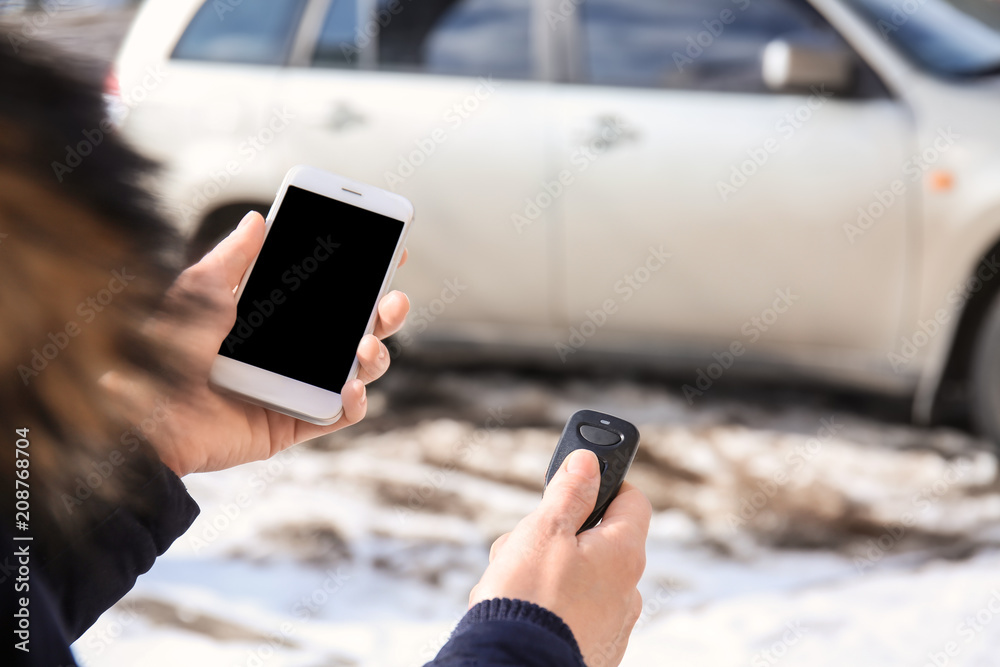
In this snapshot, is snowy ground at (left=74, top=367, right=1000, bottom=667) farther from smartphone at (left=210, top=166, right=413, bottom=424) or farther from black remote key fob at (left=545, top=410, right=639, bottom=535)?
black remote key fob at (left=545, top=410, right=639, bottom=535)

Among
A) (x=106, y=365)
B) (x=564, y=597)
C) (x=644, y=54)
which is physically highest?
(x=106, y=365)

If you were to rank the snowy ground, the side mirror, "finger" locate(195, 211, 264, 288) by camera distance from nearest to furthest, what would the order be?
1. "finger" locate(195, 211, 264, 288)
2. the snowy ground
3. the side mirror

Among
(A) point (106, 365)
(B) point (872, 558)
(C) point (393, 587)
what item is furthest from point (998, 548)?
(A) point (106, 365)

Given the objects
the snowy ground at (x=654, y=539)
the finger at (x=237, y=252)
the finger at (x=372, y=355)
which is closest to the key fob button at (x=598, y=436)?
the finger at (x=372, y=355)

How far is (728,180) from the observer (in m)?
3.18

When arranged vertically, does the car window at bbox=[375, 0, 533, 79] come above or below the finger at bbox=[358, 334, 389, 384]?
below

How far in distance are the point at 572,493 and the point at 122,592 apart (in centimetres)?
52

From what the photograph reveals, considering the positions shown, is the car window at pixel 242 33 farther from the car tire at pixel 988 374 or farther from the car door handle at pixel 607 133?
the car tire at pixel 988 374

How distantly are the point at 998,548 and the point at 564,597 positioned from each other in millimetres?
2386

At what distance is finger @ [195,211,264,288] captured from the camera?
1.31 meters

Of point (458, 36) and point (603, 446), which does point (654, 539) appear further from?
point (458, 36)

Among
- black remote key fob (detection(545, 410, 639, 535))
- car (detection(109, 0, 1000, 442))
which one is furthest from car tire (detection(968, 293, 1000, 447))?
black remote key fob (detection(545, 410, 639, 535))

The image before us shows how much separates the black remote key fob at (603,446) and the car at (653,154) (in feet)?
6.83

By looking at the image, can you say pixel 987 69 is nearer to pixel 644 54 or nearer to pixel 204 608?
pixel 644 54
